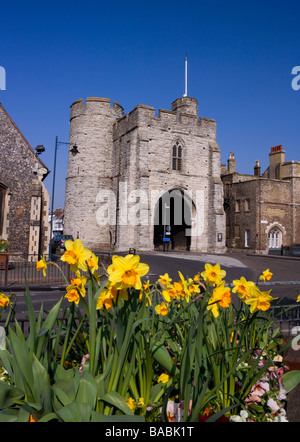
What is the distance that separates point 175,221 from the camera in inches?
1452

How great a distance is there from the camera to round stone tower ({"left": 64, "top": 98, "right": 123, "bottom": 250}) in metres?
35.0

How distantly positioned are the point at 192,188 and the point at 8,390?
31.8m

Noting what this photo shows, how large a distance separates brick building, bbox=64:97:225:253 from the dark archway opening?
104 mm

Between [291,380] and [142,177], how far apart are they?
28.4 metres

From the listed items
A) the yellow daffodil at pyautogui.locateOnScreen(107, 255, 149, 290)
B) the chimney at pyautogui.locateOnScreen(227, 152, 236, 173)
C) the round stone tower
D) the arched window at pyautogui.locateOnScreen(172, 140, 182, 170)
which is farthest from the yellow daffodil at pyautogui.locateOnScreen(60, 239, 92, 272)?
the chimney at pyautogui.locateOnScreen(227, 152, 236, 173)

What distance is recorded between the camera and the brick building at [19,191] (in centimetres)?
1853

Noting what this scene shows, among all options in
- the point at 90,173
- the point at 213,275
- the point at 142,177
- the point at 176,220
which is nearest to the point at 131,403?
the point at 213,275

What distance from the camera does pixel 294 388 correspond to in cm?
254

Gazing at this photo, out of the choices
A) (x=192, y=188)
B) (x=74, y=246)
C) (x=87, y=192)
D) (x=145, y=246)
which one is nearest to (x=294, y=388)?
(x=74, y=246)

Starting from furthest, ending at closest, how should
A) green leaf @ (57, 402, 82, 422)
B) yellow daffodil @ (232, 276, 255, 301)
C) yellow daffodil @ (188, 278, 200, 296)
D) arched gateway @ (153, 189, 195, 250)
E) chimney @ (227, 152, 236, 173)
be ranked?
1. chimney @ (227, 152, 236, 173)
2. arched gateway @ (153, 189, 195, 250)
3. yellow daffodil @ (188, 278, 200, 296)
4. yellow daffodil @ (232, 276, 255, 301)
5. green leaf @ (57, 402, 82, 422)

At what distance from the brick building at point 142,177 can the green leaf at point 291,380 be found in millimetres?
27176

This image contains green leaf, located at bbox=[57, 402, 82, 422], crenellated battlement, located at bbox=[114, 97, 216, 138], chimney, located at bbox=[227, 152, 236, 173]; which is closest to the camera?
green leaf, located at bbox=[57, 402, 82, 422]

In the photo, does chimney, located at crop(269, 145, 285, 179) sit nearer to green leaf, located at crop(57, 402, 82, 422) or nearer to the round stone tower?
the round stone tower

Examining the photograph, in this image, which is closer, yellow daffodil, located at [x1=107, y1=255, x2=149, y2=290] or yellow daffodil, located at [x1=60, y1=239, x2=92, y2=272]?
yellow daffodil, located at [x1=107, y1=255, x2=149, y2=290]
